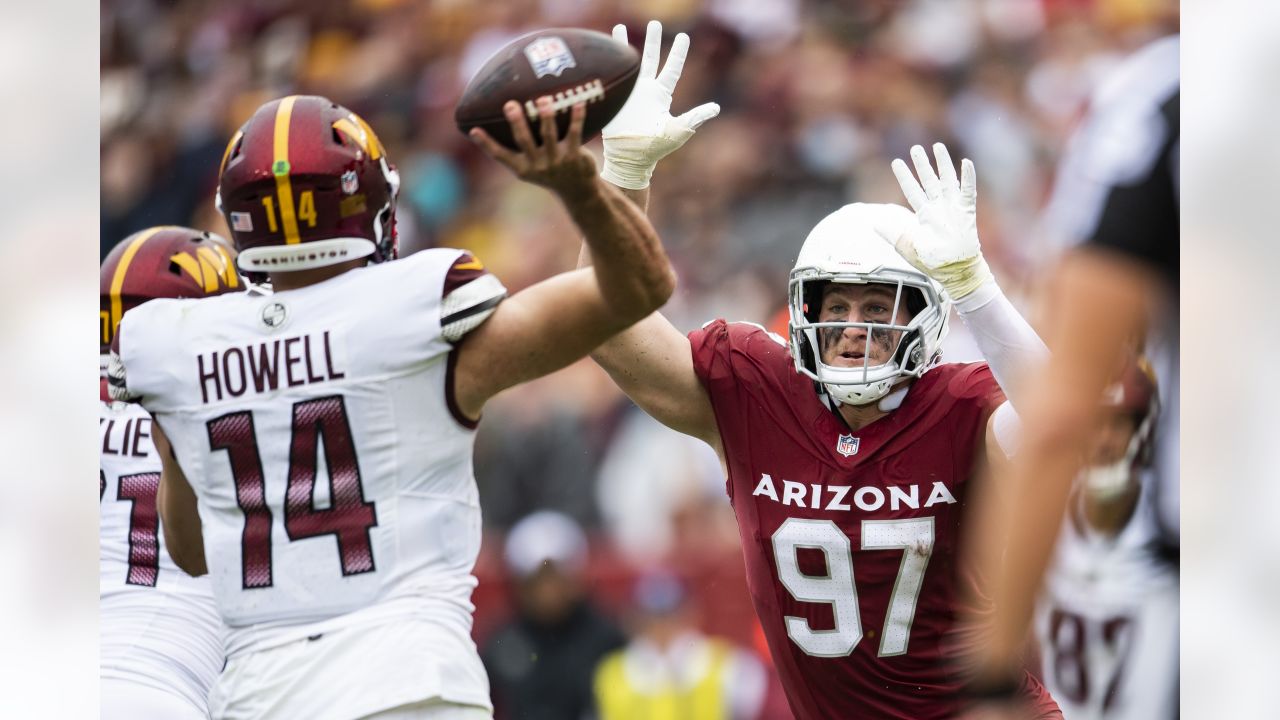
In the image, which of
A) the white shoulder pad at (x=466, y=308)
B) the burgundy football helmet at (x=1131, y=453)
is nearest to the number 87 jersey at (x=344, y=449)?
the white shoulder pad at (x=466, y=308)

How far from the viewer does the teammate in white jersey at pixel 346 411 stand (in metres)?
1.73

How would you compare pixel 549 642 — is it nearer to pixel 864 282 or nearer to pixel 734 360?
pixel 734 360

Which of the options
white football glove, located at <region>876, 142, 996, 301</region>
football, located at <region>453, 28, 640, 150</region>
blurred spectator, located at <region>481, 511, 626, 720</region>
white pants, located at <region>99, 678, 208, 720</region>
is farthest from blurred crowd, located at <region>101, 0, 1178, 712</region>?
football, located at <region>453, 28, 640, 150</region>

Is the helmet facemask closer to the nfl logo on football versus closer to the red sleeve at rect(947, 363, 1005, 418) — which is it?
the red sleeve at rect(947, 363, 1005, 418)

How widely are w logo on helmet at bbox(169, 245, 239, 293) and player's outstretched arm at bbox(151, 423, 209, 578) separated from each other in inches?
18.3

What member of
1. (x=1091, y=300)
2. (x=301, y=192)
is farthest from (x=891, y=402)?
(x=1091, y=300)

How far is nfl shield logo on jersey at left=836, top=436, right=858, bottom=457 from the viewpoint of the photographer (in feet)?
7.70

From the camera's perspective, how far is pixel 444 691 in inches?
67.2

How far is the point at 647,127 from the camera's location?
2402 mm

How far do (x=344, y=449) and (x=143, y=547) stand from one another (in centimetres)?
86
